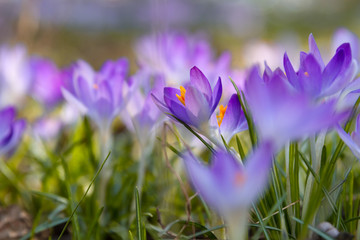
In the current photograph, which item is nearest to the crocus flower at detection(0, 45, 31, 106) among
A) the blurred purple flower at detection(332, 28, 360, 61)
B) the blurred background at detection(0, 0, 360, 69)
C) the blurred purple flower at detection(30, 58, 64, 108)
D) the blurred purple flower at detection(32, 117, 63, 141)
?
the blurred purple flower at detection(30, 58, 64, 108)

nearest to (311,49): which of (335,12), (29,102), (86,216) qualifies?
(86,216)

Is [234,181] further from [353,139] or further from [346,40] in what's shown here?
[346,40]

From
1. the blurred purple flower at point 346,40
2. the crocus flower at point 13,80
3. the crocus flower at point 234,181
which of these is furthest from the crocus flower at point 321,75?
the crocus flower at point 13,80

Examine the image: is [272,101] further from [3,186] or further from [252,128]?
[3,186]

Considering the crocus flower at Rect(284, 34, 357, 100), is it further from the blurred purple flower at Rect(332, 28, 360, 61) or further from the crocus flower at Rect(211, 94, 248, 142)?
the blurred purple flower at Rect(332, 28, 360, 61)

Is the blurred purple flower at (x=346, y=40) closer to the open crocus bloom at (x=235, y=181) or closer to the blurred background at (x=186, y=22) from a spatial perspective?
the open crocus bloom at (x=235, y=181)
